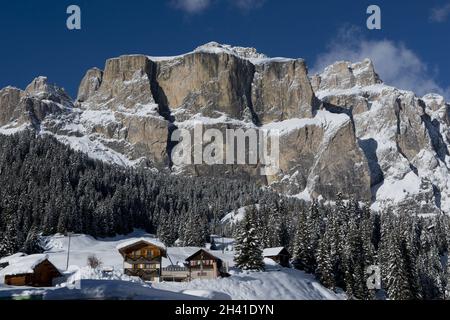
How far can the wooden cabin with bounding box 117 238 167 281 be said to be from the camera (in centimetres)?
6506

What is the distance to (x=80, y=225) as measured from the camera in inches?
4569

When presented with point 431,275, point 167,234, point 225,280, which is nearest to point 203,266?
point 225,280

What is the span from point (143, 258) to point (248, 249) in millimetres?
12998

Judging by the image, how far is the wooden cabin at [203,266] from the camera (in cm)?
6575

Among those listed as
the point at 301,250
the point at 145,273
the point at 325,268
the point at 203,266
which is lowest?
the point at 145,273

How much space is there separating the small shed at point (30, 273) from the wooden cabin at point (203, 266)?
625 inches

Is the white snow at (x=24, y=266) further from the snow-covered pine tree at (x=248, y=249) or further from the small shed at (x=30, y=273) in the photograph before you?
the snow-covered pine tree at (x=248, y=249)

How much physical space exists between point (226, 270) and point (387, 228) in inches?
1656

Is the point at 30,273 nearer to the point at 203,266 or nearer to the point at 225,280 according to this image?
the point at 225,280

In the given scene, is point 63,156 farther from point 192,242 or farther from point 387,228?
point 387,228

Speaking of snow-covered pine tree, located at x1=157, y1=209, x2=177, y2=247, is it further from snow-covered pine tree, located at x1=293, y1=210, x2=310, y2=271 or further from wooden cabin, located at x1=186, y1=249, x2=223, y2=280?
wooden cabin, located at x1=186, y1=249, x2=223, y2=280

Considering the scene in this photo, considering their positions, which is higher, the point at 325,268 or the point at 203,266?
the point at 203,266

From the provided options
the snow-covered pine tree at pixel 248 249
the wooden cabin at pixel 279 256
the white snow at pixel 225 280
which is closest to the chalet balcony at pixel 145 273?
the white snow at pixel 225 280

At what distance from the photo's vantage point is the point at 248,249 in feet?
234
